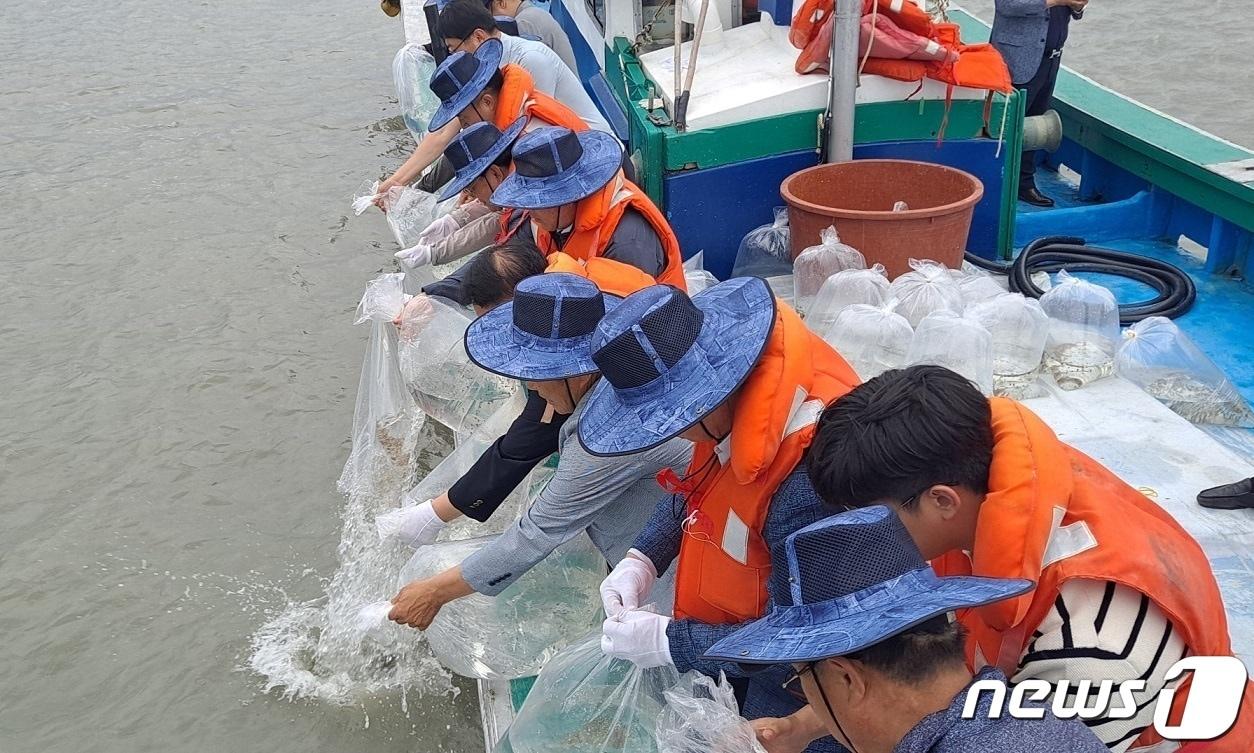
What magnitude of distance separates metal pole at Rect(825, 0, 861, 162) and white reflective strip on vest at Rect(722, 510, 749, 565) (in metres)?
2.52

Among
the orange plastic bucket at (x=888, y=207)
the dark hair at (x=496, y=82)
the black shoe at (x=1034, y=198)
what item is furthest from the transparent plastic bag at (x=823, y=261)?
the black shoe at (x=1034, y=198)

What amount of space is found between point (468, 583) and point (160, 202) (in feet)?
22.3

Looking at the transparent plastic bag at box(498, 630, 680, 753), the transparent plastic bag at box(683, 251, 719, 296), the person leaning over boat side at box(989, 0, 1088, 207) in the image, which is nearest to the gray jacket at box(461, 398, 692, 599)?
the transparent plastic bag at box(498, 630, 680, 753)

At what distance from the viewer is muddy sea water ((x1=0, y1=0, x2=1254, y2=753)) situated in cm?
360

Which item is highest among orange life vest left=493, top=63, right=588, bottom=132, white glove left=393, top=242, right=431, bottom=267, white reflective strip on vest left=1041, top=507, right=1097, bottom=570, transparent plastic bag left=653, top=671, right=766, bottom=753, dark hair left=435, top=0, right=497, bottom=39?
dark hair left=435, top=0, right=497, bottom=39

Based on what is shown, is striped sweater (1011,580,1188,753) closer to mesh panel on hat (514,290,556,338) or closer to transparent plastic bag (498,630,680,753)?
transparent plastic bag (498,630,680,753)

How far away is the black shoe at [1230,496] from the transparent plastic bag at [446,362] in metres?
2.14

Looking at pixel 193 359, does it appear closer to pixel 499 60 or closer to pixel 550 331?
pixel 499 60

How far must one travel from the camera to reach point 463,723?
331cm

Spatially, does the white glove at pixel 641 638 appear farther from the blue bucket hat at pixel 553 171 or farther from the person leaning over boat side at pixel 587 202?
the blue bucket hat at pixel 553 171

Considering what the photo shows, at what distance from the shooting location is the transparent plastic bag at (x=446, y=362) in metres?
3.67

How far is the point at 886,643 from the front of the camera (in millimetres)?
1193

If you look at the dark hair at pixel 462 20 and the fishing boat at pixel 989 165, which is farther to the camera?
the dark hair at pixel 462 20

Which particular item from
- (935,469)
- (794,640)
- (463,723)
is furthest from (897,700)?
(463,723)
